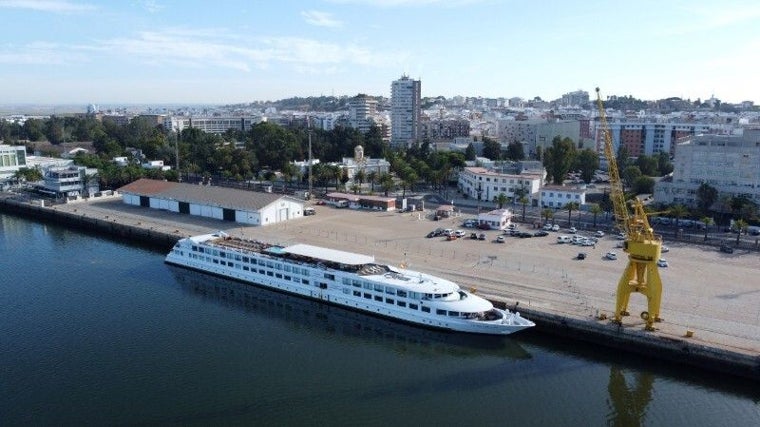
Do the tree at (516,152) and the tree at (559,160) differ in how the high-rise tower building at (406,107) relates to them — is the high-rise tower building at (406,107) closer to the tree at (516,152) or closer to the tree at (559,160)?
the tree at (516,152)

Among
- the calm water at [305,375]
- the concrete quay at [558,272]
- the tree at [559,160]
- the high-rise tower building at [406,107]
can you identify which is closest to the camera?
the calm water at [305,375]

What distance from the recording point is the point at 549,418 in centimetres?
1969

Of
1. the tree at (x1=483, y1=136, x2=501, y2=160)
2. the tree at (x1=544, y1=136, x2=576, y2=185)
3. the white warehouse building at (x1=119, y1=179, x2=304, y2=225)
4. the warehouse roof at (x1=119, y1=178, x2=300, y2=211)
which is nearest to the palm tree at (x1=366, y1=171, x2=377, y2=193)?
the white warehouse building at (x1=119, y1=179, x2=304, y2=225)

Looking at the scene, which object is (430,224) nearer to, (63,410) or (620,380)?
(620,380)

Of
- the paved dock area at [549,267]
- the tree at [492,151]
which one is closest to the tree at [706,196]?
the paved dock area at [549,267]

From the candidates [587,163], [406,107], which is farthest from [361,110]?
[587,163]

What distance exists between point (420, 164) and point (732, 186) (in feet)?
101

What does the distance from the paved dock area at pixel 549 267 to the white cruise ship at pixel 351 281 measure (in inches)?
108

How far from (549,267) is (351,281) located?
1207 centimetres

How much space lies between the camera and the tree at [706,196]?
46716 millimetres

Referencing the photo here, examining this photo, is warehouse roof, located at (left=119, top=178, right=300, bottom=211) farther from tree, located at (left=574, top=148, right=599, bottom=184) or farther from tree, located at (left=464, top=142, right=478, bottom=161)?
tree, located at (left=464, top=142, right=478, bottom=161)

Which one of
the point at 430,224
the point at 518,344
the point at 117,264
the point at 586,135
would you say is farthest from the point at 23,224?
the point at 586,135

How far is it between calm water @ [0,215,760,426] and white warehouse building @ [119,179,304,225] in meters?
16.0

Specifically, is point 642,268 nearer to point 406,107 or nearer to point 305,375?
point 305,375
